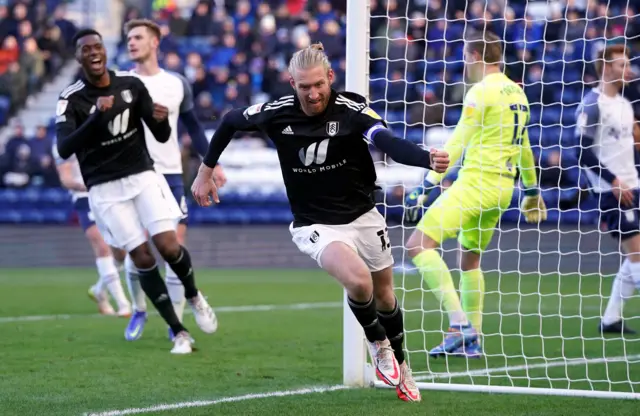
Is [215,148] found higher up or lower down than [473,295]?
higher up

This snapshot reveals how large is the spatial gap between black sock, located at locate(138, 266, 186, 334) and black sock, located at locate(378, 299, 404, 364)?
2.28 meters

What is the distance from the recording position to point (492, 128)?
7715mm

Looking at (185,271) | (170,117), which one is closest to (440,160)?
(185,271)

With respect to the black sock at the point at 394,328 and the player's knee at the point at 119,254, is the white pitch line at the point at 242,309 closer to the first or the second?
the player's knee at the point at 119,254

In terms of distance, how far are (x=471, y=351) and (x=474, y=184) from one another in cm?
121

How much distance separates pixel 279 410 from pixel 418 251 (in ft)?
8.37

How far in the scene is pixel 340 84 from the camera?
21.0 metres

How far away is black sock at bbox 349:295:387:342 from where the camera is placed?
5.77m

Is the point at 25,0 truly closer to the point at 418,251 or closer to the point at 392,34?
the point at 392,34

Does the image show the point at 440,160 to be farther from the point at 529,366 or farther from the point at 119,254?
the point at 119,254

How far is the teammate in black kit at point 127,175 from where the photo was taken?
7809mm

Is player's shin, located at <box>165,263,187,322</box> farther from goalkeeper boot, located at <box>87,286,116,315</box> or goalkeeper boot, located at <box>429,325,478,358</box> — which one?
goalkeeper boot, located at <box>429,325,478,358</box>

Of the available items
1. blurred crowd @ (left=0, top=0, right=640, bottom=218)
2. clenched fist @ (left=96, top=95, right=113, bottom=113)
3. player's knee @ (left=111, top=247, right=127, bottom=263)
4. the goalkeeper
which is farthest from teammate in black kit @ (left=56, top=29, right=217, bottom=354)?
blurred crowd @ (left=0, top=0, right=640, bottom=218)

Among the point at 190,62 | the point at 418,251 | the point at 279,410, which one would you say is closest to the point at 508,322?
the point at 418,251
